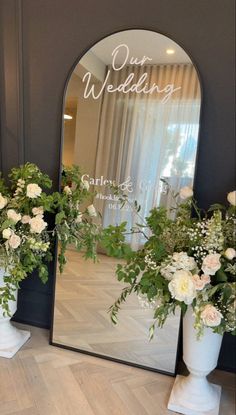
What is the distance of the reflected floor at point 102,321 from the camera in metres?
2.12

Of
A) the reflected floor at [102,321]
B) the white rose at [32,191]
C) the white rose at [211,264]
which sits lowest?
the reflected floor at [102,321]

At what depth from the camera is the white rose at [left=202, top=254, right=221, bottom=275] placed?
1.49 meters

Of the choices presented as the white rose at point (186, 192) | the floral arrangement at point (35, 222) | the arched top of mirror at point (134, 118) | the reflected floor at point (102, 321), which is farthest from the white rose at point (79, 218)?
the white rose at point (186, 192)

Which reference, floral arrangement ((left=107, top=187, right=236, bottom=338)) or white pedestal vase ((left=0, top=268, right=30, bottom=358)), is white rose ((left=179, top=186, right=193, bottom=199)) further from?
white pedestal vase ((left=0, top=268, right=30, bottom=358))

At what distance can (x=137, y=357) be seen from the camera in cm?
216

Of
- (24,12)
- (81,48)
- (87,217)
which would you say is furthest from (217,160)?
(24,12)

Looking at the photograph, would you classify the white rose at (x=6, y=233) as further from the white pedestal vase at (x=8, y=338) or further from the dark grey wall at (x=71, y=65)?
the dark grey wall at (x=71, y=65)

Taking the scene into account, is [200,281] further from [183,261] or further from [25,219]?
[25,219]

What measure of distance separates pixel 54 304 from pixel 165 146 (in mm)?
1325

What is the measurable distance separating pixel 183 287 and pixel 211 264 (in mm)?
165

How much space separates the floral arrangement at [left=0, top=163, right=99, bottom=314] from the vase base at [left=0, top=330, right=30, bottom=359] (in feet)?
1.16

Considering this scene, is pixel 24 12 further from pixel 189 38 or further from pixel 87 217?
pixel 87 217

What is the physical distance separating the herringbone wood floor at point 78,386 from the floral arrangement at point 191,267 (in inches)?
22.1

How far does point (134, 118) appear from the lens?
1.98 meters
